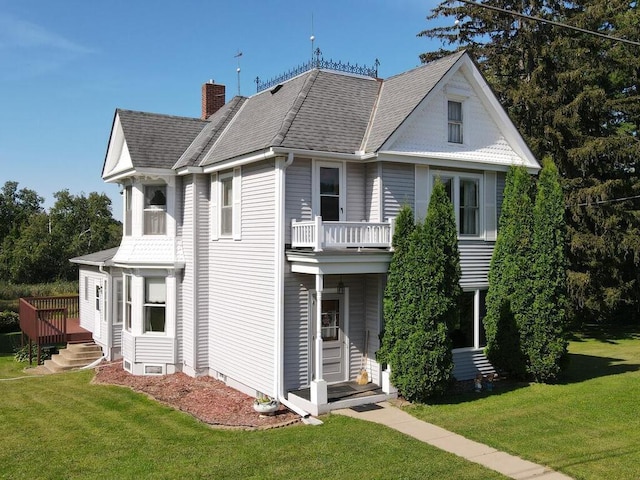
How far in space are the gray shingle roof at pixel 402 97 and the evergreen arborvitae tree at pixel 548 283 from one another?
144 inches

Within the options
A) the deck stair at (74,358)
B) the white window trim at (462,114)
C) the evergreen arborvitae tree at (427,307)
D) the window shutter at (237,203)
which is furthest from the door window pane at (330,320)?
the deck stair at (74,358)

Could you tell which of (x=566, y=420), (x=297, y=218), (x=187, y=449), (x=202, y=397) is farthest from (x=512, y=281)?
(x=187, y=449)

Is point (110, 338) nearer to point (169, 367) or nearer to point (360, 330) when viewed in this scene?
point (169, 367)

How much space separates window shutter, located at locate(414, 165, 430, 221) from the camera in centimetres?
1488

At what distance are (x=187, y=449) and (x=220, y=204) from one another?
292 inches

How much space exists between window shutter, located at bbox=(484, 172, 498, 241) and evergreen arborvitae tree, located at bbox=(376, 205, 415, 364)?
3.56 meters

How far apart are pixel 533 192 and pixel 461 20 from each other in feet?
55.1

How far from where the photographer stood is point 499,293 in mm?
15383

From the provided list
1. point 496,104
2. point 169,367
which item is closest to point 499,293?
point 496,104

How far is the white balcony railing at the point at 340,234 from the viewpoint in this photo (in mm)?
12836

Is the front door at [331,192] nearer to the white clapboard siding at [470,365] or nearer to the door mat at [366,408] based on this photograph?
the door mat at [366,408]

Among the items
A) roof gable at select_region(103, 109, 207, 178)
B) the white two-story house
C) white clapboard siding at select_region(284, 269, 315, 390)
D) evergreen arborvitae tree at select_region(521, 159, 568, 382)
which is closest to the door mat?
the white two-story house

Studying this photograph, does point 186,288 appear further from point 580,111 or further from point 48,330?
point 580,111

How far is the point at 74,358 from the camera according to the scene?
1948 centimetres
